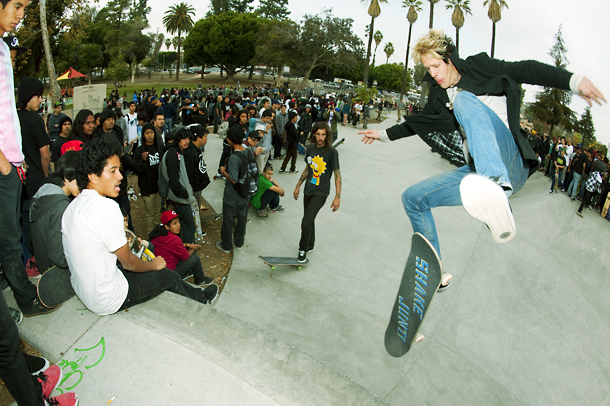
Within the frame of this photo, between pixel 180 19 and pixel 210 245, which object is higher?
pixel 180 19

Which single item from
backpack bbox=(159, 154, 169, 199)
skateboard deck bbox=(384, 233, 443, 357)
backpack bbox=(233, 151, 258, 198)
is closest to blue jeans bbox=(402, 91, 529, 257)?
skateboard deck bbox=(384, 233, 443, 357)

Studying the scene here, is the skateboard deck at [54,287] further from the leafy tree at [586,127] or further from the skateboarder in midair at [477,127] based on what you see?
the leafy tree at [586,127]

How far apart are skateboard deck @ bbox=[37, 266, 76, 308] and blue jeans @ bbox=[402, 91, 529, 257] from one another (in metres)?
2.83

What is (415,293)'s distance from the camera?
2.95 m

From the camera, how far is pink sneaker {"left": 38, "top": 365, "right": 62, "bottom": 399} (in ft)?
7.54

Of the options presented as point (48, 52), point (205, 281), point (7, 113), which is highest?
point (48, 52)

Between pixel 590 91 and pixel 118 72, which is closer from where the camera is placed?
pixel 590 91

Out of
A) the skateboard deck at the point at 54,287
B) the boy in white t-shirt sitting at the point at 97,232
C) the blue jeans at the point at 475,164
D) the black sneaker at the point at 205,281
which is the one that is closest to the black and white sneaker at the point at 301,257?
the black sneaker at the point at 205,281

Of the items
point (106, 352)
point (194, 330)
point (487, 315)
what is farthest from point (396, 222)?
point (106, 352)

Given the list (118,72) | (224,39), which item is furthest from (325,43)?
(118,72)

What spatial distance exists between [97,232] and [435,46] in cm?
264

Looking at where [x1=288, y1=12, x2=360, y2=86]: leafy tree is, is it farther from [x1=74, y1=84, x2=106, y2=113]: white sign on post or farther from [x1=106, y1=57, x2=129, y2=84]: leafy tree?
[x1=74, y1=84, x2=106, y2=113]: white sign on post

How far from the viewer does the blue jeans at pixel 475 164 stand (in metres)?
2.20

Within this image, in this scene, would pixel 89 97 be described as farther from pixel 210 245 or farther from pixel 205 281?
pixel 205 281
